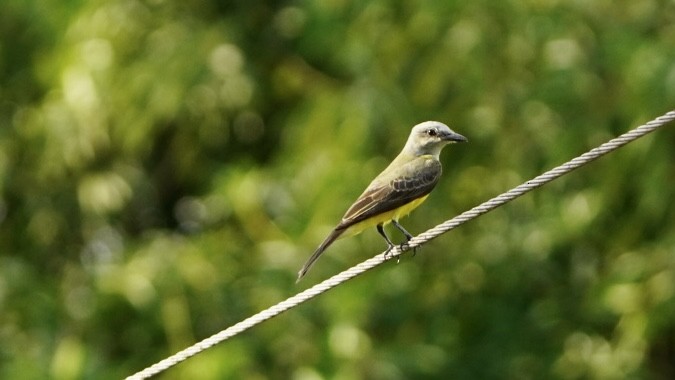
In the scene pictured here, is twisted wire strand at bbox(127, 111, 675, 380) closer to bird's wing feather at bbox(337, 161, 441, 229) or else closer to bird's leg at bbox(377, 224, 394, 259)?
bird's leg at bbox(377, 224, 394, 259)

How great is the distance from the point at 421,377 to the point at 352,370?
1278mm

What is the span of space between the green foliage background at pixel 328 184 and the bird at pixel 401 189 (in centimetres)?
275

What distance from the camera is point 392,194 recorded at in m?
6.93

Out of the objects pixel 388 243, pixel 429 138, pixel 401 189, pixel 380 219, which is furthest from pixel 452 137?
pixel 388 243

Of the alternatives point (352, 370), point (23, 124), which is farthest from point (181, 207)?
point (352, 370)

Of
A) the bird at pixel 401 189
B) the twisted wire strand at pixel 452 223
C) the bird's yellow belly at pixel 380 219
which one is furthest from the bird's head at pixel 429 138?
the twisted wire strand at pixel 452 223

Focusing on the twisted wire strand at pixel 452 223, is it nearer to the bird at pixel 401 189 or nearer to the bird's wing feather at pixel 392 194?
the bird at pixel 401 189

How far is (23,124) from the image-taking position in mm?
12203

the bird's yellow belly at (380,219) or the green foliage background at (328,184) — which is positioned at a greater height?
the green foliage background at (328,184)

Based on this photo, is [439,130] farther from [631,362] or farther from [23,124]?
[23,124]

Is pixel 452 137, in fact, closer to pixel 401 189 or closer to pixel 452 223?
pixel 401 189

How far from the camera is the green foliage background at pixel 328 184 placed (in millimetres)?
10516

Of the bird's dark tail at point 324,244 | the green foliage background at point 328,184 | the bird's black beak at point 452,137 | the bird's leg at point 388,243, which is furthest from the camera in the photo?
the green foliage background at point 328,184

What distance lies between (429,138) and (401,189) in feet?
1.54
